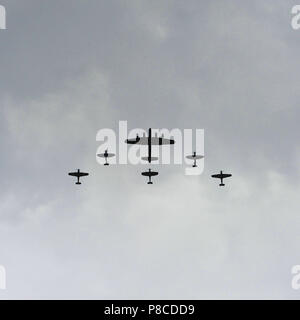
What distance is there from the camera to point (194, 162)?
111438 mm

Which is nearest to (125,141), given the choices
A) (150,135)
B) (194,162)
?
(150,135)

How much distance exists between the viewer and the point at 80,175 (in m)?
109

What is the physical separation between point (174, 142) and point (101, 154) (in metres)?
11.8

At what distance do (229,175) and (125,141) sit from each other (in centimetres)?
1790

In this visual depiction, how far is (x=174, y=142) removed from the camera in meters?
110
